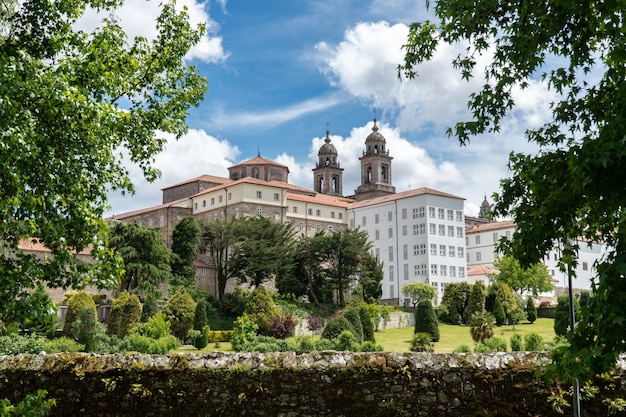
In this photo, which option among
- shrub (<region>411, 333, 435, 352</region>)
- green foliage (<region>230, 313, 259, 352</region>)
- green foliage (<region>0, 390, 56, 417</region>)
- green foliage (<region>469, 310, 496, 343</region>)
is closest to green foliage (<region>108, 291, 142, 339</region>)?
green foliage (<region>230, 313, 259, 352</region>)

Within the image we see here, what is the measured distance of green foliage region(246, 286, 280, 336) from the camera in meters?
36.1

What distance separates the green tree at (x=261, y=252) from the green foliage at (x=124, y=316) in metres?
16.7

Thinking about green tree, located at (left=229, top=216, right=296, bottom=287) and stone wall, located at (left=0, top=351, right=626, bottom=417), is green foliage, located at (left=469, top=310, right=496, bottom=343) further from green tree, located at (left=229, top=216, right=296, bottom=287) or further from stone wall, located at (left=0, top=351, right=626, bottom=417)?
stone wall, located at (left=0, top=351, right=626, bottom=417)

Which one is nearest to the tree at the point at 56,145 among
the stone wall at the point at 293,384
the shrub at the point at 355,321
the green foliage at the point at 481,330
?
the stone wall at the point at 293,384

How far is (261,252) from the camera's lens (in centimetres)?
5119

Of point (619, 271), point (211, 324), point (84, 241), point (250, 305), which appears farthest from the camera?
point (211, 324)

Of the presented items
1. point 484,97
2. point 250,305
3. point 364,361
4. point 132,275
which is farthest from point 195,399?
point 132,275

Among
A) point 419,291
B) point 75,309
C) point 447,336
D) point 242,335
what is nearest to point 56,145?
point 242,335

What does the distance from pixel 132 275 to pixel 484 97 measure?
37.9m

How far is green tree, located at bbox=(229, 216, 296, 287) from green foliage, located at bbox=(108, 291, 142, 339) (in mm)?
16718

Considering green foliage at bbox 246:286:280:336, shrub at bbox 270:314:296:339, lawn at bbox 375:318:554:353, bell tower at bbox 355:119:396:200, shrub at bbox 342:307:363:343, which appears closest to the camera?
shrub at bbox 342:307:363:343

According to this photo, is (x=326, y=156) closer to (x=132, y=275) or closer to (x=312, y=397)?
(x=132, y=275)

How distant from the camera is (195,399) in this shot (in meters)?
11.2

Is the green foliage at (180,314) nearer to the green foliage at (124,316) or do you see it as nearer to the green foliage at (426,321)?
the green foliage at (124,316)
